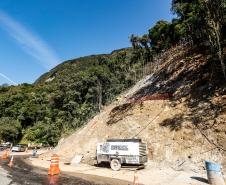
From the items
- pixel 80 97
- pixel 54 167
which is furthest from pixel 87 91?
pixel 54 167

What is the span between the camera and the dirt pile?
2386cm

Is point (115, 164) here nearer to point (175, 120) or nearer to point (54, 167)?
point (54, 167)

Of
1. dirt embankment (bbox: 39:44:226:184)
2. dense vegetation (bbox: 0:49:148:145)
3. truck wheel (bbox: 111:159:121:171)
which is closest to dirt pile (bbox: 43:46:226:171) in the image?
dirt embankment (bbox: 39:44:226:184)

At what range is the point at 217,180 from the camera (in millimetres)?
17188

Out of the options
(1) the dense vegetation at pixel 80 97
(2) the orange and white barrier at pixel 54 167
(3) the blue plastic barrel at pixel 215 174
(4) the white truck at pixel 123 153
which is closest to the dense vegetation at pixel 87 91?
(1) the dense vegetation at pixel 80 97

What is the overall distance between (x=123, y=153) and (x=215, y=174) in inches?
367

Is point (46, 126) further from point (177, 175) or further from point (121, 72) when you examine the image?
→ point (177, 175)

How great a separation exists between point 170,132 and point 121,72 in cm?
4217

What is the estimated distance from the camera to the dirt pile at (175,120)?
78.3 ft

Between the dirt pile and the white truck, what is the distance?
6.61ft

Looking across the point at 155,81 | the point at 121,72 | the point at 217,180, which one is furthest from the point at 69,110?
the point at 217,180

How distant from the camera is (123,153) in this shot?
25.1 m

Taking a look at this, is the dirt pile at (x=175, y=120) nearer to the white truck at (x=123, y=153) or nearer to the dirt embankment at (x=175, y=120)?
the dirt embankment at (x=175, y=120)

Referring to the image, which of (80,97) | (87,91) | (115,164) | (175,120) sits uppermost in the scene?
(87,91)
